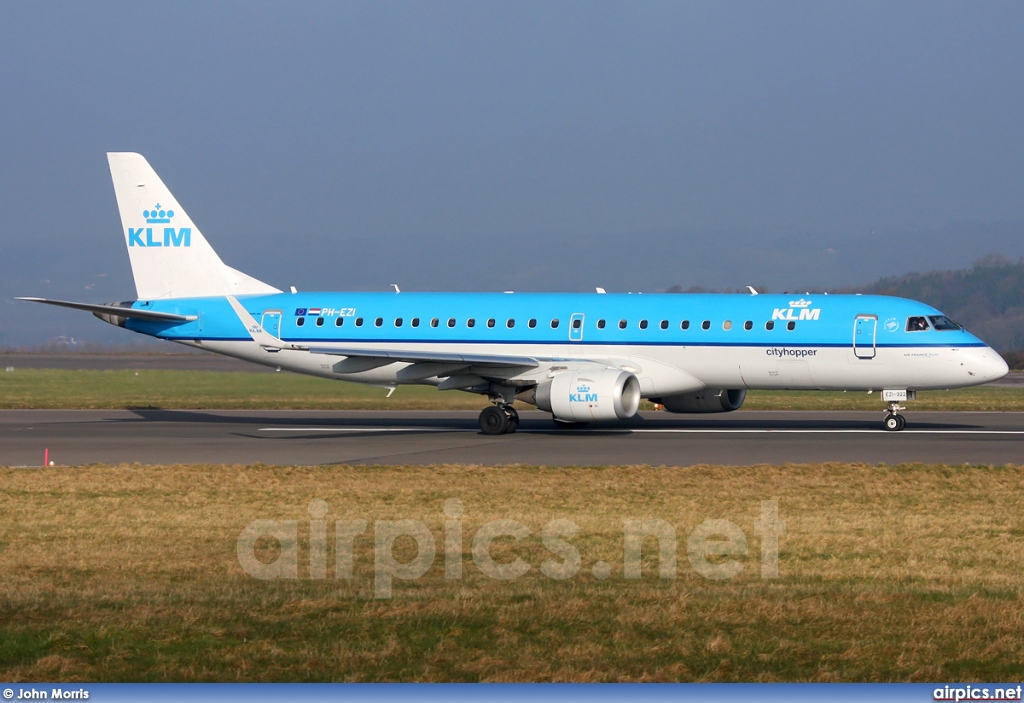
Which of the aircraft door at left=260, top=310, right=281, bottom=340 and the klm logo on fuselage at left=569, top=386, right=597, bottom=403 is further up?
the aircraft door at left=260, top=310, right=281, bottom=340

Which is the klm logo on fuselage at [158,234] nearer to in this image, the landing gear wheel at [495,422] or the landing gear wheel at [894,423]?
the landing gear wheel at [495,422]

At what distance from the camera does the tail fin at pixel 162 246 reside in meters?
33.3

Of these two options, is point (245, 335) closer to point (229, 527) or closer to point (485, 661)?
point (229, 527)

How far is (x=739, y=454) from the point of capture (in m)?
23.2

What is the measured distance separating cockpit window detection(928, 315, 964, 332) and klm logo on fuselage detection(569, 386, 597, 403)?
27.1ft

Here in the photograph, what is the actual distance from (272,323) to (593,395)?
989 centimetres

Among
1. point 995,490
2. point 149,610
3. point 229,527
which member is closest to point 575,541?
point 229,527

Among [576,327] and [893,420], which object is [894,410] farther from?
[576,327]

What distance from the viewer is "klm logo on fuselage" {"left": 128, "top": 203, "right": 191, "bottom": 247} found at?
111 feet

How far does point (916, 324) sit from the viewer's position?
90.8 ft

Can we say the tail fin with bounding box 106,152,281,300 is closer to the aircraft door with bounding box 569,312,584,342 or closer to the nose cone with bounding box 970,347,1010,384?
the aircraft door with bounding box 569,312,584,342

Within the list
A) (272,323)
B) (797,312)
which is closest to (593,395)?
(797,312)

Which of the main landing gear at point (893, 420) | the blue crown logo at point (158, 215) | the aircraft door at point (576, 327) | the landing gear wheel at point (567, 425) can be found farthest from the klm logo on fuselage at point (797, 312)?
the blue crown logo at point (158, 215)

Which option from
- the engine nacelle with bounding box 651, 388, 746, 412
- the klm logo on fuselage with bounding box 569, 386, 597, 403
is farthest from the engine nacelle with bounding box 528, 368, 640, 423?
the engine nacelle with bounding box 651, 388, 746, 412
